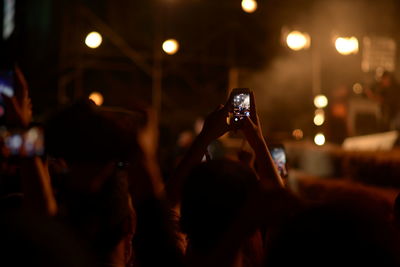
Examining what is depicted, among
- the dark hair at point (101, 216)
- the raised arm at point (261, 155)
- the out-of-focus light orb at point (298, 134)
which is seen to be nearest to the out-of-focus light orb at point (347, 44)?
the out-of-focus light orb at point (298, 134)

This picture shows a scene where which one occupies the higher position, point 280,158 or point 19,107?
point 19,107

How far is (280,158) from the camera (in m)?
3.71

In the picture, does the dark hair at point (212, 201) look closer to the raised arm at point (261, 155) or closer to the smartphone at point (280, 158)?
the raised arm at point (261, 155)

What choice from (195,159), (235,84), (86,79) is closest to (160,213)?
(195,159)

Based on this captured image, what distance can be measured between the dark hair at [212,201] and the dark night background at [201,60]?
1499 centimetres

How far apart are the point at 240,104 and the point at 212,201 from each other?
3.58 feet

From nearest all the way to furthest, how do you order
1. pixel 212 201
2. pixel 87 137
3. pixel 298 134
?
pixel 212 201 < pixel 87 137 < pixel 298 134

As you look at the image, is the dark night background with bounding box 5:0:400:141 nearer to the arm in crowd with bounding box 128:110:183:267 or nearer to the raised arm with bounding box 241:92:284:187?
the raised arm with bounding box 241:92:284:187

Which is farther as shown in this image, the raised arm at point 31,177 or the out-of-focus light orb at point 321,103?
the out-of-focus light orb at point 321,103

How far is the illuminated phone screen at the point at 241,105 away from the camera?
3.00m

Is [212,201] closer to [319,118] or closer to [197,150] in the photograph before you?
[197,150]

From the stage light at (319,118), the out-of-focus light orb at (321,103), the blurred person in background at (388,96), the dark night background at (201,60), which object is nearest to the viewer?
the blurred person in background at (388,96)

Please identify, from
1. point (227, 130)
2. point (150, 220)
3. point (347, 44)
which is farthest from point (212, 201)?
point (347, 44)

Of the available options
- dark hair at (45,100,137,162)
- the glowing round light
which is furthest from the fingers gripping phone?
the glowing round light
